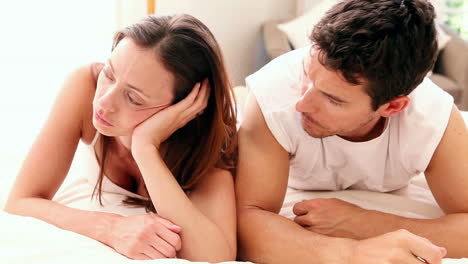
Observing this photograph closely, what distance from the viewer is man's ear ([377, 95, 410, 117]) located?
142 cm

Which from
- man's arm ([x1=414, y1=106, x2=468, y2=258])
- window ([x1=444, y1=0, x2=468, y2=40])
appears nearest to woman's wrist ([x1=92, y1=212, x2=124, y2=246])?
man's arm ([x1=414, y1=106, x2=468, y2=258])

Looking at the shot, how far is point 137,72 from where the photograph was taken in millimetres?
1273

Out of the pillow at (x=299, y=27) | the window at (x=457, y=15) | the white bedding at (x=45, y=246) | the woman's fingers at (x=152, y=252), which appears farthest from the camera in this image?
the window at (x=457, y=15)

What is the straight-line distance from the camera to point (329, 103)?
138cm

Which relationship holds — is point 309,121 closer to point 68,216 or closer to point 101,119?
point 101,119

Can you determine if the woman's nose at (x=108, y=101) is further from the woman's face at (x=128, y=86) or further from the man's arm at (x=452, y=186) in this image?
the man's arm at (x=452, y=186)

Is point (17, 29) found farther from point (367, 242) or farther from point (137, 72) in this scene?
point (367, 242)

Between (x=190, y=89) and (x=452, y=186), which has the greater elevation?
(x=190, y=89)

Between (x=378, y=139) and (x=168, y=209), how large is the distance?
56cm

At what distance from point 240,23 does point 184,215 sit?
264cm

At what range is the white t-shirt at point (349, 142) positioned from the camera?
1.47 m

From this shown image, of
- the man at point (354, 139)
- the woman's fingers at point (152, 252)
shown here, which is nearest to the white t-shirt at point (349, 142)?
the man at point (354, 139)

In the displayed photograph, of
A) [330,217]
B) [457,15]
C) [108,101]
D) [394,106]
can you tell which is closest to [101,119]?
[108,101]

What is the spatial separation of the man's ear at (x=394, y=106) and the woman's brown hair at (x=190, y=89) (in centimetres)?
36
